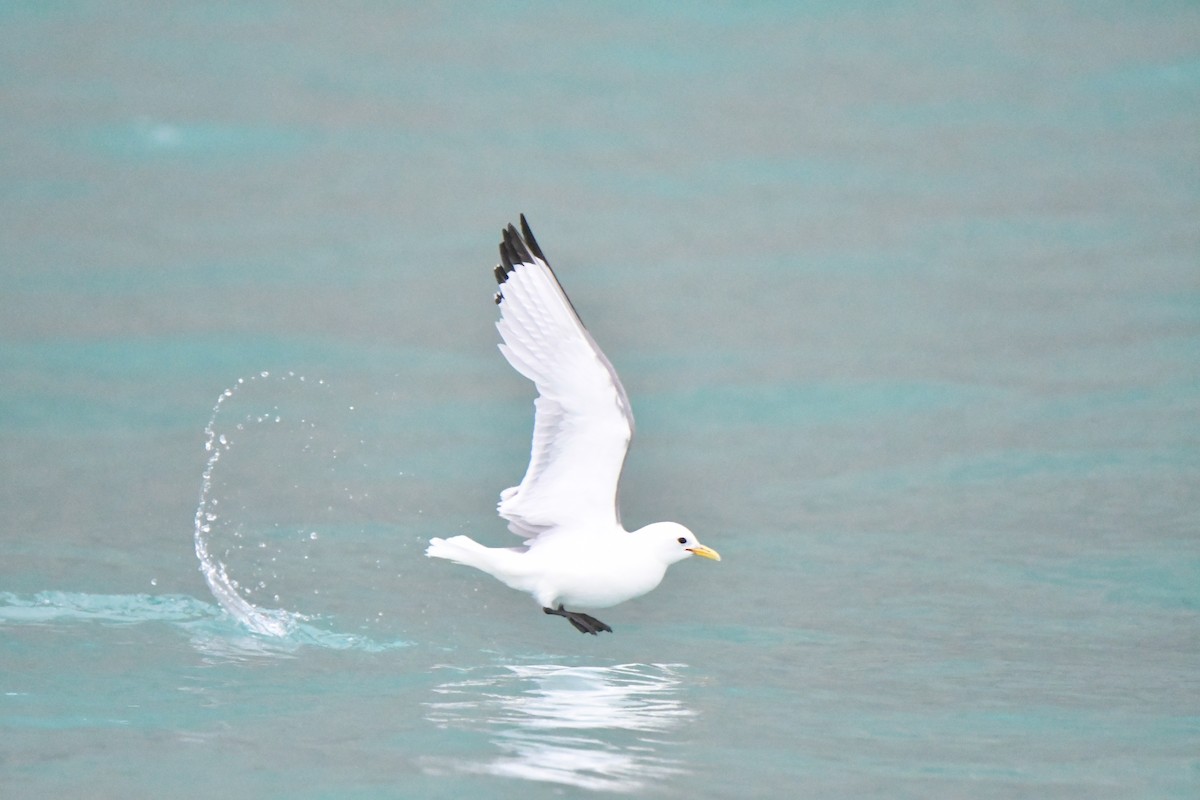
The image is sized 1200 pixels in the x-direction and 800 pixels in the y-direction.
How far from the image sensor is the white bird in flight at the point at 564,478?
23.7ft

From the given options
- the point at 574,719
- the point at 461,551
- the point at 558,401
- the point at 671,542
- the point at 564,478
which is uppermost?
the point at 558,401

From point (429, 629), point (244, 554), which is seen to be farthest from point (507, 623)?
point (244, 554)

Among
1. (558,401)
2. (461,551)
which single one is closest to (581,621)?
(461,551)

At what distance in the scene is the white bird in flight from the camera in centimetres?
721

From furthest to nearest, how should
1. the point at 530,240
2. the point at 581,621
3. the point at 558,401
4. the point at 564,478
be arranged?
1. the point at 581,621
2. the point at 564,478
3. the point at 558,401
4. the point at 530,240

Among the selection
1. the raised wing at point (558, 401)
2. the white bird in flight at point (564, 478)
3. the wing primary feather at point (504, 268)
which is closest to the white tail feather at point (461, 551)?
the white bird in flight at point (564, 478)

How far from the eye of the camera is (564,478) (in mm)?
7547

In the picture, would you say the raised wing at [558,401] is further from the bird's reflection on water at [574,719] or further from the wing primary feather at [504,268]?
the bird's reflection on water at [574,719]

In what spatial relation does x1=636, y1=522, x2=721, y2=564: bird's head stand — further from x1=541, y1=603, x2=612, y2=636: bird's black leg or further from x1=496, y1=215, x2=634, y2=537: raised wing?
x1=541, y1=603, x2=612, y2=636: bird's black leg

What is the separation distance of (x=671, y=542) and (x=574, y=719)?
32.2 inches

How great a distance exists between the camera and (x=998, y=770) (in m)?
6.95

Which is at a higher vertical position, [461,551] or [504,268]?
[504,268]

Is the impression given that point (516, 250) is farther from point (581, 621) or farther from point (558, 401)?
point (581, 621)

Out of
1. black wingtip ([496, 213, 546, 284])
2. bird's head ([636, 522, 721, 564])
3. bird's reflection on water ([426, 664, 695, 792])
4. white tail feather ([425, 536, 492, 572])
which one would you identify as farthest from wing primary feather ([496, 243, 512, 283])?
bird's reflection on water ([426, 664, 695, 792])
